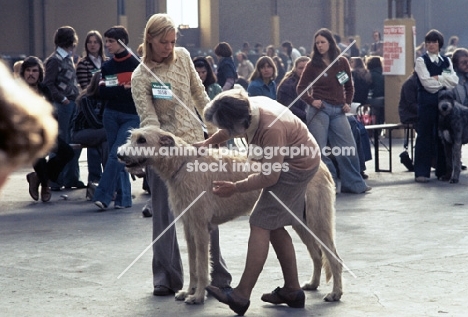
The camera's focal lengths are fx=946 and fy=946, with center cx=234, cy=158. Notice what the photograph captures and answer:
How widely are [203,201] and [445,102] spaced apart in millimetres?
6613

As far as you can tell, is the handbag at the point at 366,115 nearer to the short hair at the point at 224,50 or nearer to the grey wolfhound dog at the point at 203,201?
the short hair at the point at 224,50

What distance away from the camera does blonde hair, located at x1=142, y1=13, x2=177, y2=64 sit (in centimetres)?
595

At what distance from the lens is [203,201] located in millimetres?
5816

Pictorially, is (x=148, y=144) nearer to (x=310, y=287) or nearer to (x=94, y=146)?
(x=310, y=287)

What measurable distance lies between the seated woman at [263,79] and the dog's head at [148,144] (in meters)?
7.12

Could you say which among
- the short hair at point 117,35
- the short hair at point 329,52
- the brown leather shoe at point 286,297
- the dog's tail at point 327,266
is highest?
the short hair at point 117,35

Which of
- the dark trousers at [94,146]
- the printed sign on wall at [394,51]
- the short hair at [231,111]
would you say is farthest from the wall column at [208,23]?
the short hair at [231,111]

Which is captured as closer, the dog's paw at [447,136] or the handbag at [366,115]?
the dog's paw at [447,136]

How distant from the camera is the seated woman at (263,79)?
1312 cm

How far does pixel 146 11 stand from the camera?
3525 cm

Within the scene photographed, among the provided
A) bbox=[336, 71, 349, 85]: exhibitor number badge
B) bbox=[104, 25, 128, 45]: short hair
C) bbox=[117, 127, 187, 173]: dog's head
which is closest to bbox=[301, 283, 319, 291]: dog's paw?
bbox=[117, 127, 187, 173]: dog's head

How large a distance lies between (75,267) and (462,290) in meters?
2.79

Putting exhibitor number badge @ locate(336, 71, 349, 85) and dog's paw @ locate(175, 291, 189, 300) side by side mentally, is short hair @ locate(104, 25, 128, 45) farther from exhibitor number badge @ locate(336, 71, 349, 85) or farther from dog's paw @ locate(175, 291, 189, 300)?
dog's paw @ locate(175, 291, 189, 300)

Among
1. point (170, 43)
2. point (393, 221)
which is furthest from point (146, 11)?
point (170, 43)
